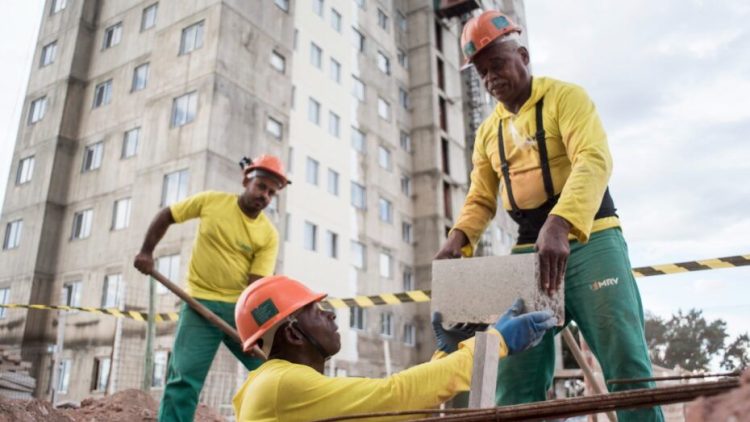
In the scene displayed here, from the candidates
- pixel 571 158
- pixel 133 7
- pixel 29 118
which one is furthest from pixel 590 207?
pixel 29 118

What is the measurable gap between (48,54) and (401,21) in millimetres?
18933

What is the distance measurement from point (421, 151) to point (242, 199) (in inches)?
1103

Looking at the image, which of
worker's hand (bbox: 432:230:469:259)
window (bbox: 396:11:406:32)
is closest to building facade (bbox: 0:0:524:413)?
window (bbox: 396:11:406:32)

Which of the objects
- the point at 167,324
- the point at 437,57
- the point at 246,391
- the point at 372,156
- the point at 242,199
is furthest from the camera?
the point at 437,57

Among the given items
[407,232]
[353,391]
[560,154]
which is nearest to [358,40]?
[407,232]

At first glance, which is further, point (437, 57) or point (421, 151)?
point (437, 57)

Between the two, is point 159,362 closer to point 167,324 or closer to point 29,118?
point 167,324

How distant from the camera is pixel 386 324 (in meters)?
27.2

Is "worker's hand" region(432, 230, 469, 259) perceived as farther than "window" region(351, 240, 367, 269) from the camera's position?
No

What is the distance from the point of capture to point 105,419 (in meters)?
5.26

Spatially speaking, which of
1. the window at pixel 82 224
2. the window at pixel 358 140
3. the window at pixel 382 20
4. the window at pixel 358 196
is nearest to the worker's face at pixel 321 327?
the window at pixel 82 224

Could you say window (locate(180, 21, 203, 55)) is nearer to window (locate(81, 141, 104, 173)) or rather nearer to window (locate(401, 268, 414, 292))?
window (locate(81, 141, 104, 173))

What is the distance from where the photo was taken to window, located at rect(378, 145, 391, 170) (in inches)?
1168

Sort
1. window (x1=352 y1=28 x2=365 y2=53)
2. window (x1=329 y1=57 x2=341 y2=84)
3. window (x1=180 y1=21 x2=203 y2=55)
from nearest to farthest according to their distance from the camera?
window (x1=180 y1=21 x2=203 y2=55)
window (x1=329 y1=57 x2=341 y2=84)
window (x1=352 y1=28 x2=365 y2=53)
